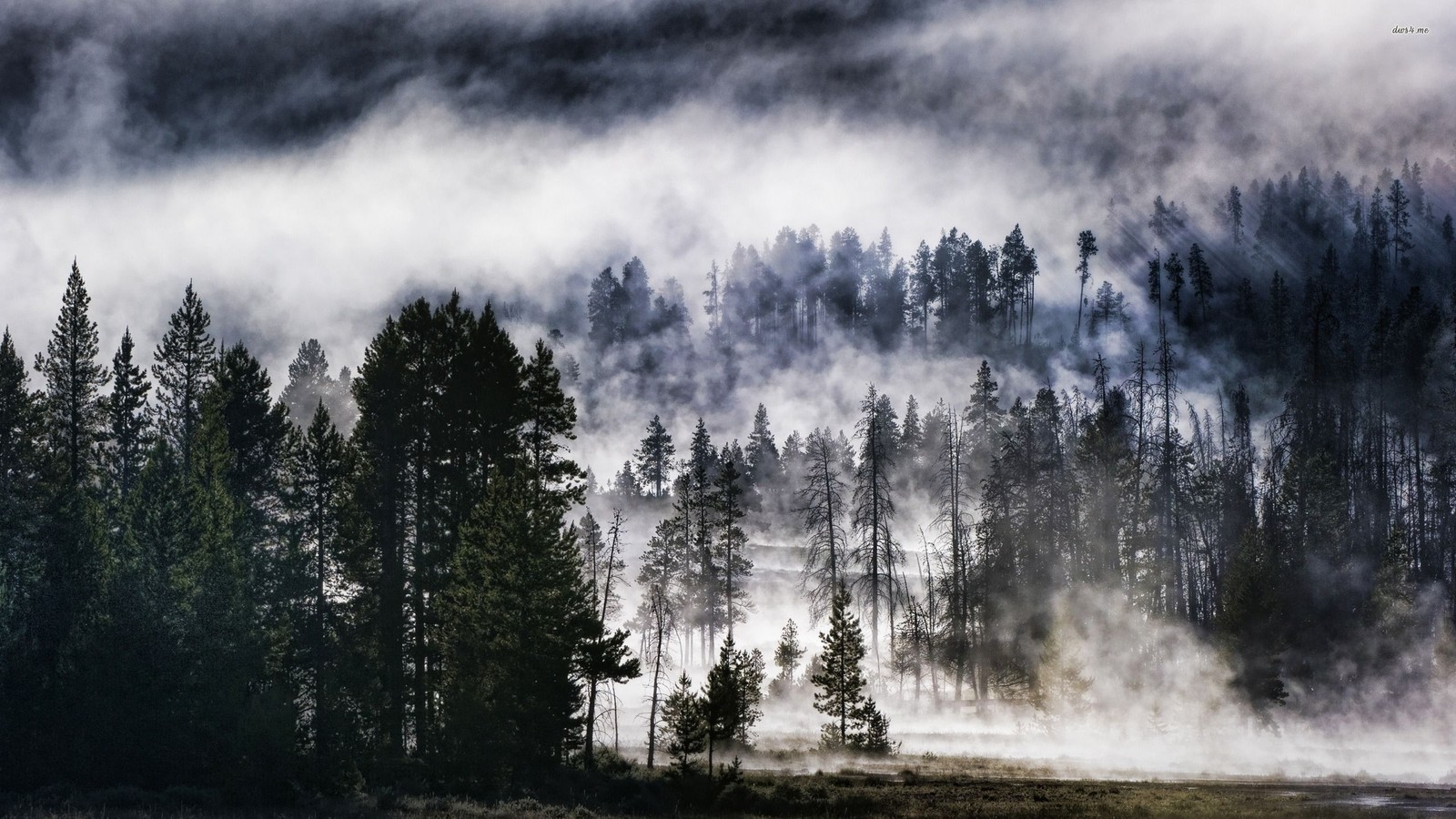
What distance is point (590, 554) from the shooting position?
65.7 metres

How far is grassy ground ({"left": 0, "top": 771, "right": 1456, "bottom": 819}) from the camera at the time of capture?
27328mm

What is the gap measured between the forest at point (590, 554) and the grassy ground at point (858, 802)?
2395 millimetres

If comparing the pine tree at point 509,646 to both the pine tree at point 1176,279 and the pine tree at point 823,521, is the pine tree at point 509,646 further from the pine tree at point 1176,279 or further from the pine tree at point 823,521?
the pine tree at point 1176,279

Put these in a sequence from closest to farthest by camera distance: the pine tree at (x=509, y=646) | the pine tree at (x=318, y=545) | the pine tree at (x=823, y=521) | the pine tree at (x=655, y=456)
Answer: the pine tree at (x=509, y=646), the pine tree at (x=318, y=545), the pine tree at (x=823, y=521), the pine tree at (x=655, y=456)

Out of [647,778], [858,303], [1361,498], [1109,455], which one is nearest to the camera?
[647,778]

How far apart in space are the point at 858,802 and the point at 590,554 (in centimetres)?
3536

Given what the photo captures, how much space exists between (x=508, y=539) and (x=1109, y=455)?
47148 millimetres

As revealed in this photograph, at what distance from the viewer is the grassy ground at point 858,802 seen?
27.3m

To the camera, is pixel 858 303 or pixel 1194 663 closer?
pixel 1194 663

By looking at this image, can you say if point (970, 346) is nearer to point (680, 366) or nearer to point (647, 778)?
point (680, 366)

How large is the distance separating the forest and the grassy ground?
2.39 meters

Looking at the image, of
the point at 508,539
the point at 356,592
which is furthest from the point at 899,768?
the point at 356,592

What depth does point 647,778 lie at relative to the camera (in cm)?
3569

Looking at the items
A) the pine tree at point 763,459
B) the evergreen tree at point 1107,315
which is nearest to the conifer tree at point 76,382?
the pine tree at point 763,459
